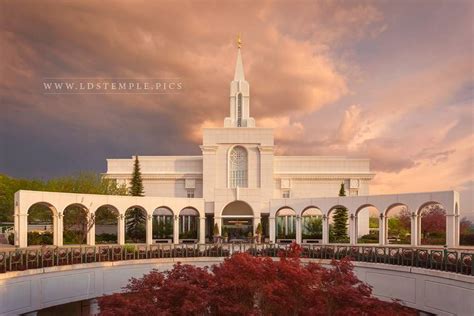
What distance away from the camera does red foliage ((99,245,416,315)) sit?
44.0ft

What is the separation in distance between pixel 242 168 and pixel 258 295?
3448cm

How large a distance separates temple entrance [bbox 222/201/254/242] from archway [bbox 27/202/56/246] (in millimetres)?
17340

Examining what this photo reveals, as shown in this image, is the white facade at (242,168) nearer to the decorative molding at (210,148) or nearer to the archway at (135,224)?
the decorative molding at (210,148)

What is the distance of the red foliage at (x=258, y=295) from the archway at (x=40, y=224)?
25906 millimetres

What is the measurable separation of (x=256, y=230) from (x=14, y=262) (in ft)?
90.1

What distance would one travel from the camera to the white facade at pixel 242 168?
4800 centimetres

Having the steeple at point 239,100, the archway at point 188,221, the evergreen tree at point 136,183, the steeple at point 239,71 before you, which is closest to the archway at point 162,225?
the archway at point 188,221

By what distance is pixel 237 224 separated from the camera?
47406mm

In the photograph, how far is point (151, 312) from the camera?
44.0 feet

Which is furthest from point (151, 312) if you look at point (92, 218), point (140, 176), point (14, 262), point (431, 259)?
point (140, 176)

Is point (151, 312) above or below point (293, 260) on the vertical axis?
below

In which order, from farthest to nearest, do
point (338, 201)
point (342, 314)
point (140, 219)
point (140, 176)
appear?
1. point (140, 176)
2. point (140, 219)
3. point (338, 201)
4. point (342, 314)

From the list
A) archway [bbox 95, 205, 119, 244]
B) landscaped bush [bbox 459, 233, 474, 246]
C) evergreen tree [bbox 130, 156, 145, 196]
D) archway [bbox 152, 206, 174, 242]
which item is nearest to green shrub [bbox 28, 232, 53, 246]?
archway [bbox 95, 205, 119, 244]

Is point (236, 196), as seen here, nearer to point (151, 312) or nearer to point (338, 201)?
point (338, 201)
